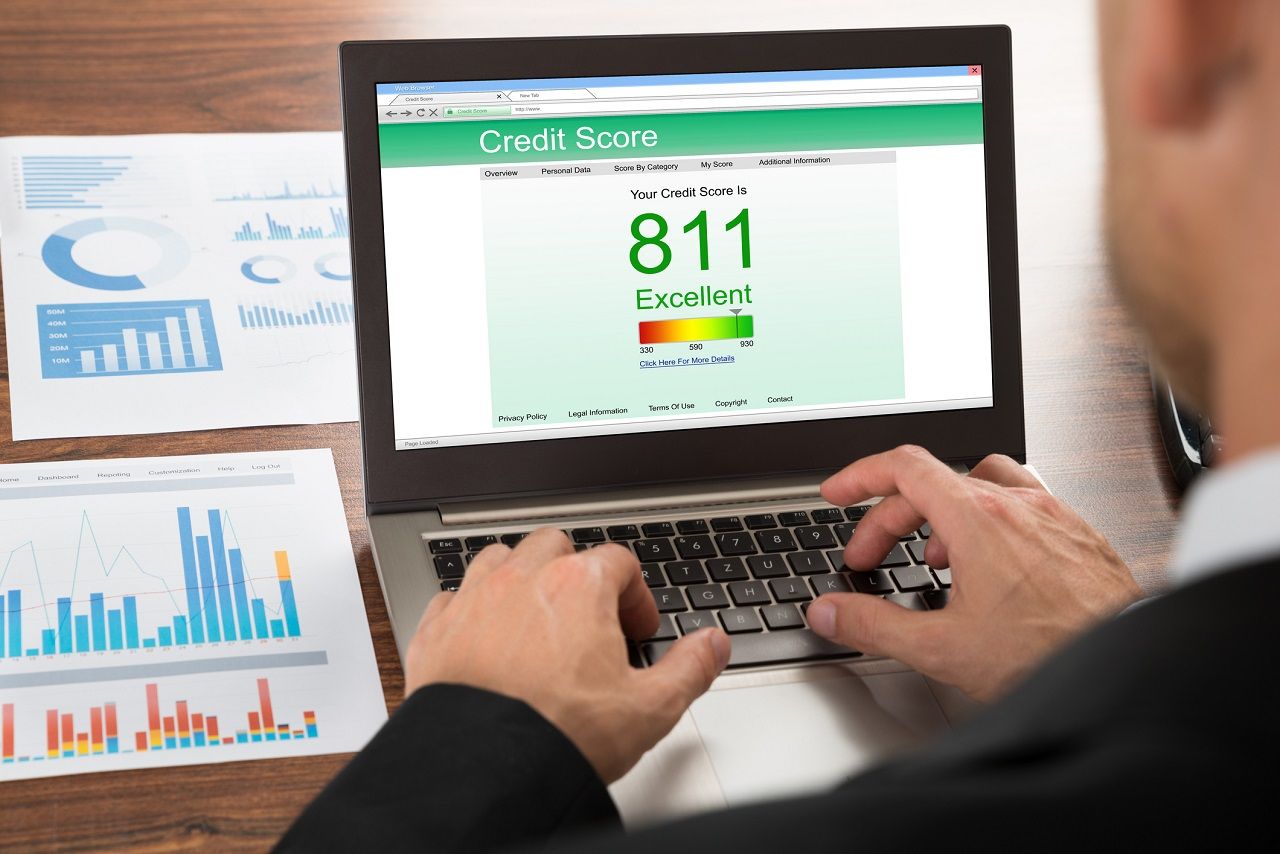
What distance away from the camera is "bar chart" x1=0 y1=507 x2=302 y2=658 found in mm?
797

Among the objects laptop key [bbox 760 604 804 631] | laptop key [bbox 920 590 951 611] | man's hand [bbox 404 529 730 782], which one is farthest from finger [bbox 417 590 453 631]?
laptop key [bbox 920 590 951 611]

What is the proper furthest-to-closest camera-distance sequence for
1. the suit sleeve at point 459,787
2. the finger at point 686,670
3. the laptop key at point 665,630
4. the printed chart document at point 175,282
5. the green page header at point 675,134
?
the printed chart document at point 175,282
the green page header at point 675,134
the laptop key at point 665,630
the finger at point 686,670
the suit sleeve at point 459,787

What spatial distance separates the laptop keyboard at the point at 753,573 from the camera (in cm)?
82

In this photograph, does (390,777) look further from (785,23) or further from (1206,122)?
(785,23)

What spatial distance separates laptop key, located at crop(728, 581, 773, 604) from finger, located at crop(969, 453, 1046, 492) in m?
0.20

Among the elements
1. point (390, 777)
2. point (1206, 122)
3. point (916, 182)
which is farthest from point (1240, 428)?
point (916, 182)

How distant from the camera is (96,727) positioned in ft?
2.43

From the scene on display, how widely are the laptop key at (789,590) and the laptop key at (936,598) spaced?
0.07 metres

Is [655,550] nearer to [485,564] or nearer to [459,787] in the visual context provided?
[485,564]

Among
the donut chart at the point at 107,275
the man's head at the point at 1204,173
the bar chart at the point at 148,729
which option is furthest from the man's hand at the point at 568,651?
the donut chart at the point at 107,275

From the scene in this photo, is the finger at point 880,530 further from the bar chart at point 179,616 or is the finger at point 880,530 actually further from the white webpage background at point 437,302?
the bar chart at point 179,616

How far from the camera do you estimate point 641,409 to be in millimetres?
947

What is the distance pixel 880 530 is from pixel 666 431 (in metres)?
0.17

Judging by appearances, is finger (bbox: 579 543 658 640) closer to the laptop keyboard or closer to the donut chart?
the laptop keyboard
